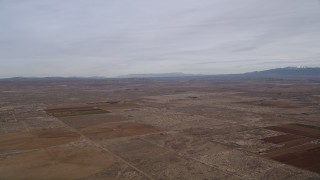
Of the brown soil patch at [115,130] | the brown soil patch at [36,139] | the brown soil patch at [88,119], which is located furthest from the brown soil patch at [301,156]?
the brown soil patch at [88,119]

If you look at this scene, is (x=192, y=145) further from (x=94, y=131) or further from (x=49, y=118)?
(x=49, y=118)

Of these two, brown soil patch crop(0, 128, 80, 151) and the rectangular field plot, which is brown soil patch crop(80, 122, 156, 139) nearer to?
brown soil patch crop(0, 128, 80, 151)

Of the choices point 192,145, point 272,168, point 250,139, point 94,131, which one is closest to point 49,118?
point 94,131

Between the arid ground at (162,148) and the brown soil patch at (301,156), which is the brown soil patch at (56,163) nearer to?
the arid ground at (162,148)

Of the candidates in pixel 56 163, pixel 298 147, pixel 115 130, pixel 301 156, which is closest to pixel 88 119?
pixel 115 130

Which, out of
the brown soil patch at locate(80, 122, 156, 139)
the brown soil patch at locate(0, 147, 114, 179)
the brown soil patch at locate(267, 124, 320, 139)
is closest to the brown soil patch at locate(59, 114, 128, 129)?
the brown soil patch at locate(80, 122, 156, 139)

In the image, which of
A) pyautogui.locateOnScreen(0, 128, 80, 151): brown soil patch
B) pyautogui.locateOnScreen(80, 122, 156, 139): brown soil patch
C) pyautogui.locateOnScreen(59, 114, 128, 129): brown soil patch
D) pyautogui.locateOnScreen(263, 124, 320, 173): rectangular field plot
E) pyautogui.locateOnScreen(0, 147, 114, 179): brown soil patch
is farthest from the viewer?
pyautogui.locateOnScreen(59, 114, 128, 129): brown soil patch
